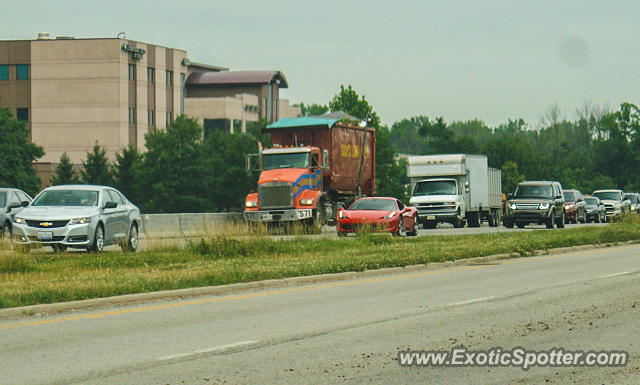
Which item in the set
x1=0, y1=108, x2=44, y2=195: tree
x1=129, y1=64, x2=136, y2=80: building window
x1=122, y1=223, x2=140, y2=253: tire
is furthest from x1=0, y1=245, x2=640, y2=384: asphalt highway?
x1=129, y1=64, x2=136, y2=80: building window

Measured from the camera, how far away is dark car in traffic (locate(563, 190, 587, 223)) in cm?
5200

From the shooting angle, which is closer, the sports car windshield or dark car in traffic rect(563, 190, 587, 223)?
the sports car windshield

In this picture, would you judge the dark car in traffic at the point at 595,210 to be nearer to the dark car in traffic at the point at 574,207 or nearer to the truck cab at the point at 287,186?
the dark car in traffic at the point at 574,207

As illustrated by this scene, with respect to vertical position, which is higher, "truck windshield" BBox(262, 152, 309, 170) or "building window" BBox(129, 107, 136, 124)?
"building window" BBox(129, 107, 136, 124)

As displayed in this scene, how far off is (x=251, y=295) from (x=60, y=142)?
96.4 meters

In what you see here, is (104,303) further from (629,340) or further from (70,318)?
(629,340)

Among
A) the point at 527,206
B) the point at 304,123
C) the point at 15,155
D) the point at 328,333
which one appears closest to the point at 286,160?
the point at 304,123

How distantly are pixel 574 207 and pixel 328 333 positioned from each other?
43.6m

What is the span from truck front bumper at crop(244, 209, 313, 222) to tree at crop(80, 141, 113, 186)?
6266 cm

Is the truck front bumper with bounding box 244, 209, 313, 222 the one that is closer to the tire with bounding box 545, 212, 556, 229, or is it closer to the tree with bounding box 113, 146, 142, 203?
the tire with bounding box 545, 212, 556, 229

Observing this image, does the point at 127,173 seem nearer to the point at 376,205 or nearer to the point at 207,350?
the point at 376,205

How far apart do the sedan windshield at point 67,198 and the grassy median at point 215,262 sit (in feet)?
6.51

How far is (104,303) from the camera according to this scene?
541 inches

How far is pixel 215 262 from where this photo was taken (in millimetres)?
20031
